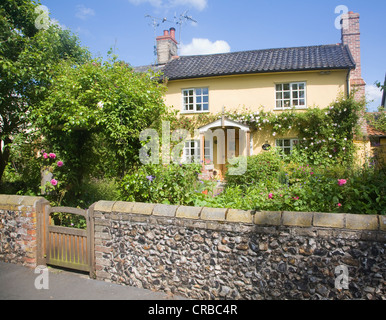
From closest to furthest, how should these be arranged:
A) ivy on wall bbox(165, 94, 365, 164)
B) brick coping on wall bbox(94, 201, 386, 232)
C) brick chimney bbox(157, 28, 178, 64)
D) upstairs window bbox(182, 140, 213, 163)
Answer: brick coping on wall bbox(94, 201, 386, 232) < ivy on wall bbox(165, 94, 365, 164) < upstairs window bbox(182, 140, 213, 163) < brick chimney bbox(157, 28, 178, 64)

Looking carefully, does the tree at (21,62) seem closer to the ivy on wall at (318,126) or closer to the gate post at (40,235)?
the gate post at (40,235)

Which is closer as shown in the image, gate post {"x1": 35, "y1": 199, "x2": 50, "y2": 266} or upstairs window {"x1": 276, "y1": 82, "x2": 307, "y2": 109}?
gate post {"x1": 35, "y1": 199, "x2": 50, "y2": 266}

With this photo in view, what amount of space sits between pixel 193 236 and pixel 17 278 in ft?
10.5

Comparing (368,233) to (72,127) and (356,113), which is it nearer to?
(72,127)

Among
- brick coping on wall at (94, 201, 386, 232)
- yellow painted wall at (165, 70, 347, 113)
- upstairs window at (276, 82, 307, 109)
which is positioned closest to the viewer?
brick coping on wall at (94, 201, 386, 232)

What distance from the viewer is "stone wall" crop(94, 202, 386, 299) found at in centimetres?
324

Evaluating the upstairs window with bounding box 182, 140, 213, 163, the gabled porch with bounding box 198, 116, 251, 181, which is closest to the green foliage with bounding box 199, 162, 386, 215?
the gabled porch with bounding box 198, 116, 251, 181

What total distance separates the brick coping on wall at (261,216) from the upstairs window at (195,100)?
11.1 meters

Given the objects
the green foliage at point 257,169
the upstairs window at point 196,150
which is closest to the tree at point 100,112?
the green foliage at point 257,169

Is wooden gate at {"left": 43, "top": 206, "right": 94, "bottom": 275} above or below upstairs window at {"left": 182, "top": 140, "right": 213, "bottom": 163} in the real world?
below

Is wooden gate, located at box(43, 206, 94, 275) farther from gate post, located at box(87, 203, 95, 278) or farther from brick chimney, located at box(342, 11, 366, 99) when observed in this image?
brick chimney, located at box(342, 11, 366, 99)

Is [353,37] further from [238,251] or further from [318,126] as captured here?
[238,251]

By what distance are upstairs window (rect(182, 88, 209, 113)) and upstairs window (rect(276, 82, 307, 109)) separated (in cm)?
354

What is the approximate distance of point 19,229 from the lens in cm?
548
